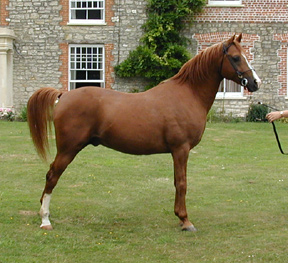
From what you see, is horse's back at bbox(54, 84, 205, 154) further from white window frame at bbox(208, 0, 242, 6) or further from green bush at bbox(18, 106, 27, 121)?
white window frame at bbox(208, 0, 242, 6)

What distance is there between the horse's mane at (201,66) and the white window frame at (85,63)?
15.9m

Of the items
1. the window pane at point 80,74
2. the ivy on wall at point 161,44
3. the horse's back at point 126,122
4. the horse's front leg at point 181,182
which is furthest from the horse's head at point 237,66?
the window pane at point 80,74

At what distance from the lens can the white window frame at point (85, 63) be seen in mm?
22719

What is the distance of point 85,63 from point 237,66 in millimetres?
16587

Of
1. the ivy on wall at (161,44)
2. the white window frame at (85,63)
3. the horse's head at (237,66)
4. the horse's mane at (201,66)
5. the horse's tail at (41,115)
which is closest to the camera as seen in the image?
the horse's head at (237,66)

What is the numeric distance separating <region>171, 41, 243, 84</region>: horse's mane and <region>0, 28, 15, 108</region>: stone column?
16161 mm

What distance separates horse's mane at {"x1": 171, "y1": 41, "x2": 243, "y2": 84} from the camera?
22.7 feet

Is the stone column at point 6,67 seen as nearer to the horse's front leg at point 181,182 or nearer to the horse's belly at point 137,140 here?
the horse's belly at point 137,140

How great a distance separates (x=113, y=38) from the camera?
22531mm

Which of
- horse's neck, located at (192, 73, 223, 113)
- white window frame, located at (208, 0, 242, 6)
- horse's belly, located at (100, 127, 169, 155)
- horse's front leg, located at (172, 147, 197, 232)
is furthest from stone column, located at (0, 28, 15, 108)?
horse's front leg, located at (172, 147, 197, 232)

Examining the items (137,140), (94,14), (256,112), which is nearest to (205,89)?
(137,140)

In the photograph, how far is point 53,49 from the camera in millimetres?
22531

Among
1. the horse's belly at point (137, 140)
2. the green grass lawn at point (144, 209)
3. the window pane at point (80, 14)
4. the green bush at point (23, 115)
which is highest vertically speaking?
the window pane at point (80, 14)

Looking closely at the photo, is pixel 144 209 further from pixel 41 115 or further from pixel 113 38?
pixel 113 38
